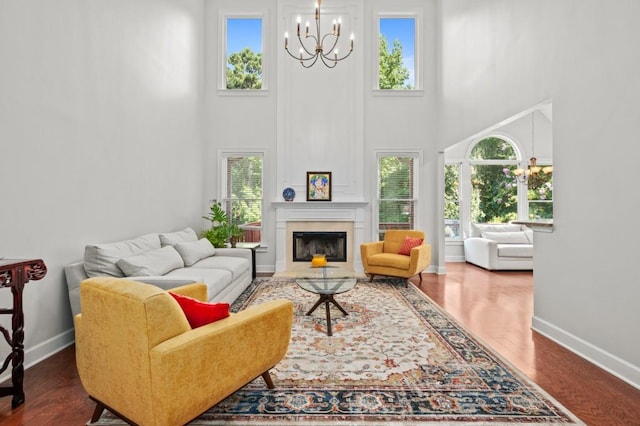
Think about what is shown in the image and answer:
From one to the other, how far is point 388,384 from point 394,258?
10.3 feet

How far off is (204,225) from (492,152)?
6756 mm

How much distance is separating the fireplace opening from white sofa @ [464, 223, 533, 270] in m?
2.82

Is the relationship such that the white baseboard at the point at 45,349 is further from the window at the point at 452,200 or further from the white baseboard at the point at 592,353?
the window at the point at 452,200

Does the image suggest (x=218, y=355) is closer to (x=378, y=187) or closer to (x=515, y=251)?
(x=378, y=187)

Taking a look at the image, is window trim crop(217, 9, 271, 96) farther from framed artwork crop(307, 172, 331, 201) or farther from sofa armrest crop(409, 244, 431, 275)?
sofa armrest crop(409, 244, 431, 275)

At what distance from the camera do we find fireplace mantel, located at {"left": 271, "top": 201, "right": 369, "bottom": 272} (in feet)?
21.1

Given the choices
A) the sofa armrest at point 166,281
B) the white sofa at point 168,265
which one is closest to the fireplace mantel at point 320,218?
the white sofa at point 168,265

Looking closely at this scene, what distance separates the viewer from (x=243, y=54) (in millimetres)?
6750

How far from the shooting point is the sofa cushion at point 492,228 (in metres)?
7.20

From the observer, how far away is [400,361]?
2.66 meters

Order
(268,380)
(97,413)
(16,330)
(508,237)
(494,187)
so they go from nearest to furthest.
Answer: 1. (97,413)
2. (16,330)
3. (268,380)
4. (508,237)
5. (494,187)

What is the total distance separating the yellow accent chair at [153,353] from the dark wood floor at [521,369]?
1.44ft

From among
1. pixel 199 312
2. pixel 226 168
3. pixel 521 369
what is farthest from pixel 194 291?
pixel 226 168

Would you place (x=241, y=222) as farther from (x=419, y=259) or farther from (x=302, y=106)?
(x=419, y=259)
